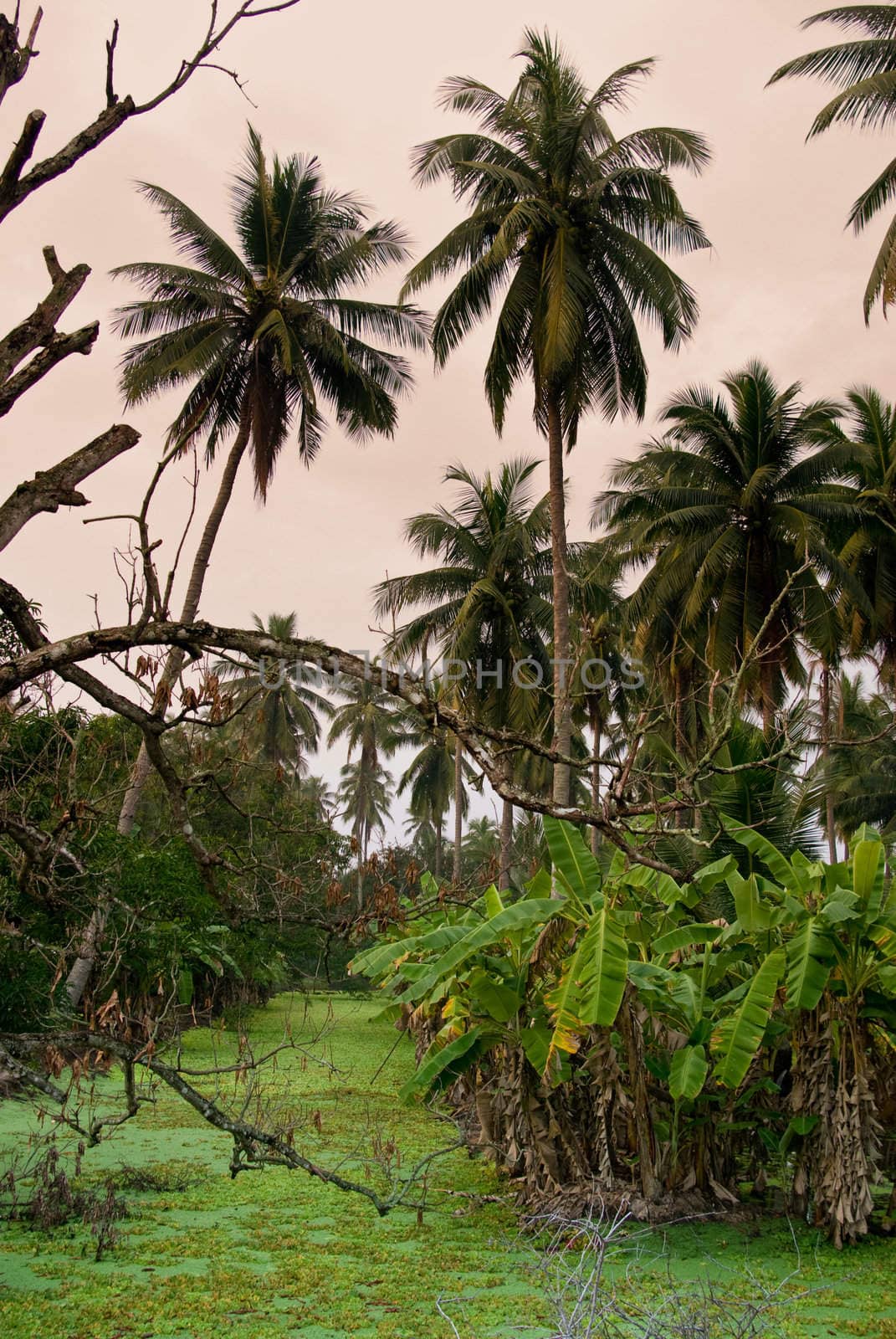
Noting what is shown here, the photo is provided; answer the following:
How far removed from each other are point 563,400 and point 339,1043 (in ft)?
42.7

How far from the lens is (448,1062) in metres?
7.99

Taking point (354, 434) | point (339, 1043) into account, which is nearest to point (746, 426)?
point (354, 434)

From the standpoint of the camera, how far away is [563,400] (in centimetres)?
1644

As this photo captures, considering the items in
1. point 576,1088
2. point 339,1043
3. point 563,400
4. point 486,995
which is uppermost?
point 563,400

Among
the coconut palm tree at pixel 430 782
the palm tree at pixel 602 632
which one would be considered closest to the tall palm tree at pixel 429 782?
the coconut palm tree at pixel 430 782

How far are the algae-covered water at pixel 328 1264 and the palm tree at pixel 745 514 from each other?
1262 cm

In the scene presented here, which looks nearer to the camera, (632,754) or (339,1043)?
(632,754)

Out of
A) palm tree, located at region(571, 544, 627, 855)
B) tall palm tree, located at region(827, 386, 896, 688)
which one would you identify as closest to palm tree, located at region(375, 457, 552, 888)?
palm tree, located at region(571, 544, 627, 855)

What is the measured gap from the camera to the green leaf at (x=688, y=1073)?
23.3 ft

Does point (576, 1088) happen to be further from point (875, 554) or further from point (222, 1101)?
point (875, 554)

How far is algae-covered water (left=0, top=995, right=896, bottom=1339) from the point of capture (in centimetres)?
543

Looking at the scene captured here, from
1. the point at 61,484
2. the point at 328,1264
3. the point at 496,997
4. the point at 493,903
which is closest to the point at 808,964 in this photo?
the point at 496,997

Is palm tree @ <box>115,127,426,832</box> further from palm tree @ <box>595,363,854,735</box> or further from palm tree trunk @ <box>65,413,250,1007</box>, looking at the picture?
palm tree @ <box>595,363,854,735</box>

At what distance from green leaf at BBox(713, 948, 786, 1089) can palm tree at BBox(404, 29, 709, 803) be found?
786 centimetres
